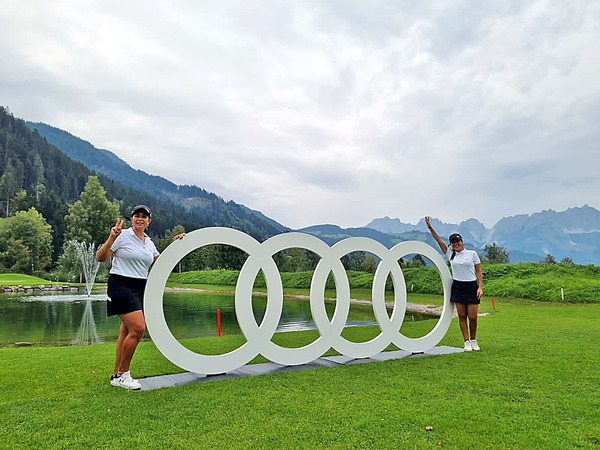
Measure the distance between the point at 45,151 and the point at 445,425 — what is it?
124245 mm

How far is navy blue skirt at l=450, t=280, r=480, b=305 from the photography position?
6.88 m

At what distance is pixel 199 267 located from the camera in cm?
5256

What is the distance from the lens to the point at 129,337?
447cm

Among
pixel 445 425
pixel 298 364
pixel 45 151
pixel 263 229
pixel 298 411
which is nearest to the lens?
pixel 445 425

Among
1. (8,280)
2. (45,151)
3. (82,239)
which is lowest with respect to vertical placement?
(8,280)

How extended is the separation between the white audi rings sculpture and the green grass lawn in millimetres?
525

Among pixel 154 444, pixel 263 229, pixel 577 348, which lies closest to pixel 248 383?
pixel 154 444

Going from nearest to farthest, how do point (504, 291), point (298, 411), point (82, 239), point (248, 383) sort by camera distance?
point (298, 411), point (248, 383), point (504, 291), point (82, 239)

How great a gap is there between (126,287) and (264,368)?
2342 mm

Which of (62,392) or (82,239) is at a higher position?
(82,239)

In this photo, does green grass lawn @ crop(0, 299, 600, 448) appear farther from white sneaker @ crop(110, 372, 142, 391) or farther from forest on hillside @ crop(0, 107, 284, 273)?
forest on hillside @ crop(0, 107, 284, 273)

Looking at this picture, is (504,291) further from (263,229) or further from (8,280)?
(263,229)

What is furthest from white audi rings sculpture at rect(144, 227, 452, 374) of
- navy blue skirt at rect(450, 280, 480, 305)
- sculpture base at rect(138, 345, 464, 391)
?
navy blue skirt at rect(450, 280, 480, 305)

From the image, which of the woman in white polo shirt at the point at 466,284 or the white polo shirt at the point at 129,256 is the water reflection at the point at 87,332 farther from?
the woman in white polo shirt at the point at 466,284
